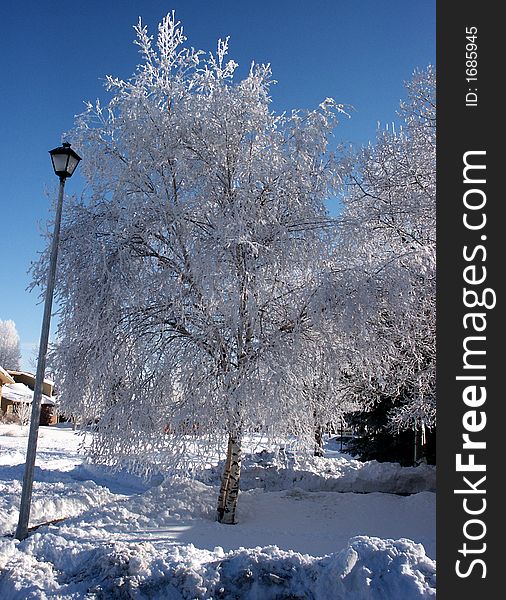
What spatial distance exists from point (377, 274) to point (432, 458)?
27.6 ft

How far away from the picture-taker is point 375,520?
9312 mm

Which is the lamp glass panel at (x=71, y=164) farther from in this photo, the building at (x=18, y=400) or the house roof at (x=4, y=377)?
the house roof at (x=4, y=377)

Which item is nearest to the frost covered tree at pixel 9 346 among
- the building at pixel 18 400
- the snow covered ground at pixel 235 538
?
the building at pixel 18 400

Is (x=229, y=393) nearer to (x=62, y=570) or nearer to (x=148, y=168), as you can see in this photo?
(x=62, y=570)

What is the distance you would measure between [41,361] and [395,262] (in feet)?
17.2

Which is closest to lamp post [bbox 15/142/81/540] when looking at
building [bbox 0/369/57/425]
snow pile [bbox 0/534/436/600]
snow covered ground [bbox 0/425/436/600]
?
snow covered ground [bbox 0/425/436/600]

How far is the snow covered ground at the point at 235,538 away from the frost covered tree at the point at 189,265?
3.41 ft

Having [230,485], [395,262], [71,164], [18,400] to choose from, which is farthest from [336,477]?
[18,400]

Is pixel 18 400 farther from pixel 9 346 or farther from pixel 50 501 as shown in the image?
pixel 9 346

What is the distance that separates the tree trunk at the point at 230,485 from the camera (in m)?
8.91

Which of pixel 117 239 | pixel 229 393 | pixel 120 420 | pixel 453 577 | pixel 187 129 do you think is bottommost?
pixel 453 577

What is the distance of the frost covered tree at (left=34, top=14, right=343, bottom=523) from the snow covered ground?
1039mm

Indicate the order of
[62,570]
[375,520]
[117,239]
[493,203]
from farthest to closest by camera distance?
1. [375,520]
2. [117,239]
3. [62,570]
4. [493,203]

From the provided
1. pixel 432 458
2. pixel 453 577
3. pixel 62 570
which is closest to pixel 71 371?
pixel 62 570
